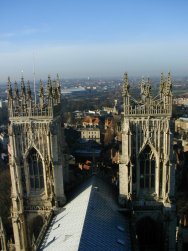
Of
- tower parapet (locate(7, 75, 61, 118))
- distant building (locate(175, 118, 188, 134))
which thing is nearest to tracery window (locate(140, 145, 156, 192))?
tower parapet (locate(7, 75, 61, 118))

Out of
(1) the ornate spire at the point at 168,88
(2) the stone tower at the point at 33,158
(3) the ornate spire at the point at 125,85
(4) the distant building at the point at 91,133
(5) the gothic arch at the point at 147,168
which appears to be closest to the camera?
(1) the ornate spire at the point at 168,88

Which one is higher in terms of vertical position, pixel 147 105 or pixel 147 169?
pixel 147 105

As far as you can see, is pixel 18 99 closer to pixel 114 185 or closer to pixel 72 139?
pixel 114 185

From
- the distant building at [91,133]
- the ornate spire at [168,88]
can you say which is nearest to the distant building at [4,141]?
the distant building at [91,133]

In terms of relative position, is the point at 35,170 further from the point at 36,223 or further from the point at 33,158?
the point at 36,223

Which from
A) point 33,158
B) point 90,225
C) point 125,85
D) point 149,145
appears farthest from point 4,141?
point 90,225

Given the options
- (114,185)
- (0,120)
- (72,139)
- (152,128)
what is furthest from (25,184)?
(0,120)

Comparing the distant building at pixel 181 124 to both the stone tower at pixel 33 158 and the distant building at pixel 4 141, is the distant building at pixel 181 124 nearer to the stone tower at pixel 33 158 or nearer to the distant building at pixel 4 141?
the distant building at pixel 4 141
